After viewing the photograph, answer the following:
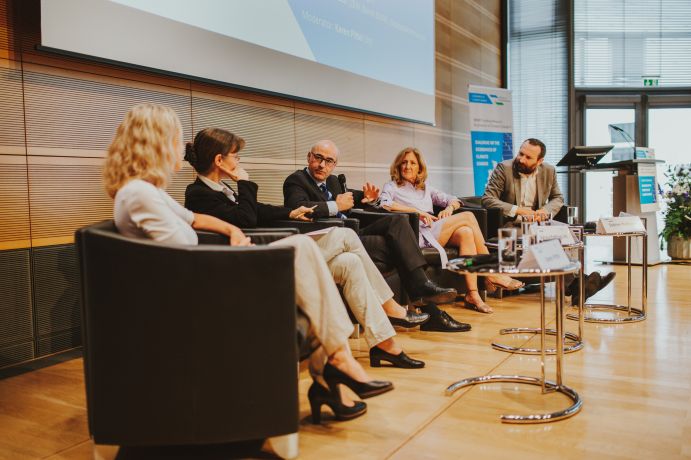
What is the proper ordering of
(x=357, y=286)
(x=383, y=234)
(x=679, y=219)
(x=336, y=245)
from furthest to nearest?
→ 1. (x=679, y=219)
2. (x=383, y=234)
3. (x=336, y=245)
4. (x=357, y=286)

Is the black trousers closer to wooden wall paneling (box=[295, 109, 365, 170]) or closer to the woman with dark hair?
the woman with dark hair

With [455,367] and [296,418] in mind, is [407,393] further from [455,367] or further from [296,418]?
[296,418]

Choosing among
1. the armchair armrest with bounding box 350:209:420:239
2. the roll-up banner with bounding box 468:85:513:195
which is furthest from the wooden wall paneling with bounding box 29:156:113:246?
the roll-up banner with bounding box 468:85:513:195

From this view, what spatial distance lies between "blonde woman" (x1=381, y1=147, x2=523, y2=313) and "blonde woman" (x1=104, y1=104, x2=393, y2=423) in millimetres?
2041

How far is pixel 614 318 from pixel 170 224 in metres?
2.95

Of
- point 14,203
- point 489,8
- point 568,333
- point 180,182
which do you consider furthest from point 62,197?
Result: point 489,8

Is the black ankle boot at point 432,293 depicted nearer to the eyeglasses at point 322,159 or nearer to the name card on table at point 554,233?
the name card on table at point 554,233

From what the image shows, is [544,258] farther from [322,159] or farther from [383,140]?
[383,140]

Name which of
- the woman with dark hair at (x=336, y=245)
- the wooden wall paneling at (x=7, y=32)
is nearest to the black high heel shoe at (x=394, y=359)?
the woman with dark hair at (x=336, y=245)

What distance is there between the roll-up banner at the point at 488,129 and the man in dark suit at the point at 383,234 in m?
3.45

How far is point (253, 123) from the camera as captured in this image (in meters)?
4.15

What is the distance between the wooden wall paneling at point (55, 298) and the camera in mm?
2934

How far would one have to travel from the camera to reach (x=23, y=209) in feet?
9.39

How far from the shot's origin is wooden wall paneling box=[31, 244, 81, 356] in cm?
293
